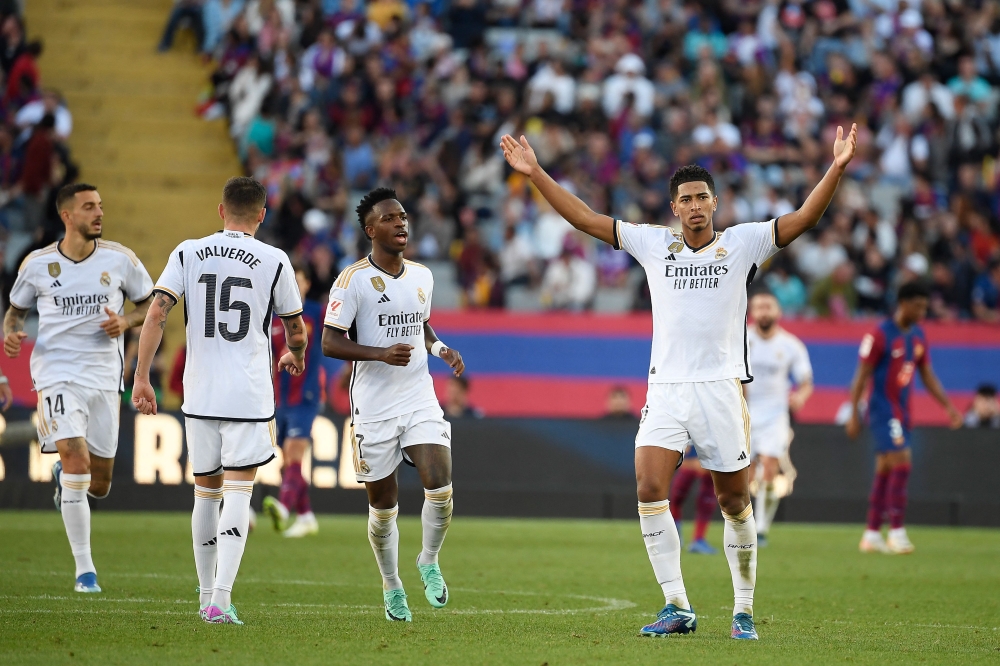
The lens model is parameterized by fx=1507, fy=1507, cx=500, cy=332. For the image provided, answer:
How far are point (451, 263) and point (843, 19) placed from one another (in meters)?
9.33

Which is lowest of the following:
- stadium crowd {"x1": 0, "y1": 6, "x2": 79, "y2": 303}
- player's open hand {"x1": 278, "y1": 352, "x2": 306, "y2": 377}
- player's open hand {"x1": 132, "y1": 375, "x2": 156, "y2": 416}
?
player's open hand {"x1": 132, "y1": 375, "x2": 156, "y2": 416}

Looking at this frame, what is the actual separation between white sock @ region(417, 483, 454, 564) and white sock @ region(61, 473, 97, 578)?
2.44 meters

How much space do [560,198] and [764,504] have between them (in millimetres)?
8557

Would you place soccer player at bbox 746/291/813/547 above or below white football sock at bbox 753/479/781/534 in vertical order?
above

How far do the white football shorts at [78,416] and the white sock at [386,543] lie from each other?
249 centimetres

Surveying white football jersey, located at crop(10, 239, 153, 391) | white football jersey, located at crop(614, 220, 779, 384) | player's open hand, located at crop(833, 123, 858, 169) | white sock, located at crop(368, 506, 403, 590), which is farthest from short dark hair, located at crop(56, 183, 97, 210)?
player's open hand, located at crop(833, 123, 858, 169)

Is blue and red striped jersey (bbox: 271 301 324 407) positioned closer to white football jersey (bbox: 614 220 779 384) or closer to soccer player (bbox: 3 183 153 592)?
soccer player (bbox: 3 183 153 592)

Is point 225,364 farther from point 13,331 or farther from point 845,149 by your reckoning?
point 845,149

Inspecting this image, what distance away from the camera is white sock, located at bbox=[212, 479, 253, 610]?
8375mm

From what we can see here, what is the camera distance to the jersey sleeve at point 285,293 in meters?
8.68

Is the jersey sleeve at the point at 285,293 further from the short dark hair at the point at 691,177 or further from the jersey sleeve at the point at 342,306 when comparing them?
the short dark hair at the point at 691,177

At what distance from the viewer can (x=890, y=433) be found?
15.6 meters

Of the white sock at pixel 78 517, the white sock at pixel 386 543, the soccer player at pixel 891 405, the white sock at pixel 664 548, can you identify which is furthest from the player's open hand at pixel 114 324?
the soccer player at pixel 891 405

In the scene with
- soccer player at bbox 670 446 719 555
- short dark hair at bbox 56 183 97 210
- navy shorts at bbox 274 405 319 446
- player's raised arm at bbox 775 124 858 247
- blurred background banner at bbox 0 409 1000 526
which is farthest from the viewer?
blurred background banner at bbox 0 409 1000 526
